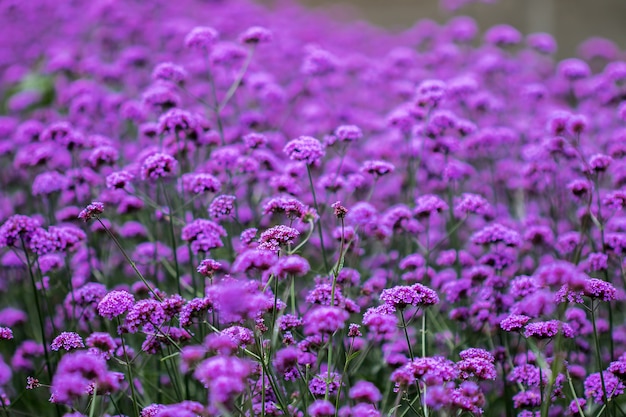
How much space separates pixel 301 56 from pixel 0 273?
12.6 ft

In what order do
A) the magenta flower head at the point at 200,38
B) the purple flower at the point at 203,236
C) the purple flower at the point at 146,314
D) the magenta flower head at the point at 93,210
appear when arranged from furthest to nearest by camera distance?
the magenta flower head at the point at 200,38
the purple flower at the point at 203,236
the magenta flower head at the point at 93,210
the purple flower at the point at 146,314

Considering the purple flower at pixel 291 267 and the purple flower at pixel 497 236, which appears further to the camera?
the purple flower at pixel 497 236

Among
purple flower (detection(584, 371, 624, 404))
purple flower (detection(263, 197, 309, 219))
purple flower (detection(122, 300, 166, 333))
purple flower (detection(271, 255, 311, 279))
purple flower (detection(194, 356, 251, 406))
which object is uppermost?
purple flower (detection(271, 255, 311, 279))

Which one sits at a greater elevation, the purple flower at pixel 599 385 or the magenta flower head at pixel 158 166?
the magenta flower head at pixel 158 166

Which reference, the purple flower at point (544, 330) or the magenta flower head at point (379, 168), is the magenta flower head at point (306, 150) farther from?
the purple flower at point (544, 330)

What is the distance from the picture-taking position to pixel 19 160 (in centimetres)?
415

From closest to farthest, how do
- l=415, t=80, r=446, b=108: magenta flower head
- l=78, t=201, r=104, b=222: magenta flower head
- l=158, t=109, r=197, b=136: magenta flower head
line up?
l=78, t=201, r=104, b=222: magenta flower head, l=158, t=109, r=197, b=136: magenta flower head, l=415, t=80, r=446, b=108: magenta flower head

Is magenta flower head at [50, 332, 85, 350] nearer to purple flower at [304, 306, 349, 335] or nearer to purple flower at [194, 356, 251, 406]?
purple flower at [194, 356, 251, 406]

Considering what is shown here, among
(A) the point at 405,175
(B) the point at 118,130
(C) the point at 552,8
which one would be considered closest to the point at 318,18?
(C) the point at 552,8

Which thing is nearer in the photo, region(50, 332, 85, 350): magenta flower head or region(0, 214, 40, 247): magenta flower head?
region(50, 332, 85, 350): magenta flower head

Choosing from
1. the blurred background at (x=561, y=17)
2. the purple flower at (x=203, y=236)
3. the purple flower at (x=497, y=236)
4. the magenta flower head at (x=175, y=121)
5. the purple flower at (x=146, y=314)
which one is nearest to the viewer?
the purple flower at (x=146, y=314)

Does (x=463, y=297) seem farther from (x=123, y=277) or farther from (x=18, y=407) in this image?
(x=18, y=407)

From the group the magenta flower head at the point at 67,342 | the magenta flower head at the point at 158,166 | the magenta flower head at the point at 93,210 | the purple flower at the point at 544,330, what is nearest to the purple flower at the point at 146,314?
the magenta flower head at the point at 67,342

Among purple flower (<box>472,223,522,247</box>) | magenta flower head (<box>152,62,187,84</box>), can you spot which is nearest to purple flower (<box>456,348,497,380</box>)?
purple flower (<box>472,223,522,247</box>)
